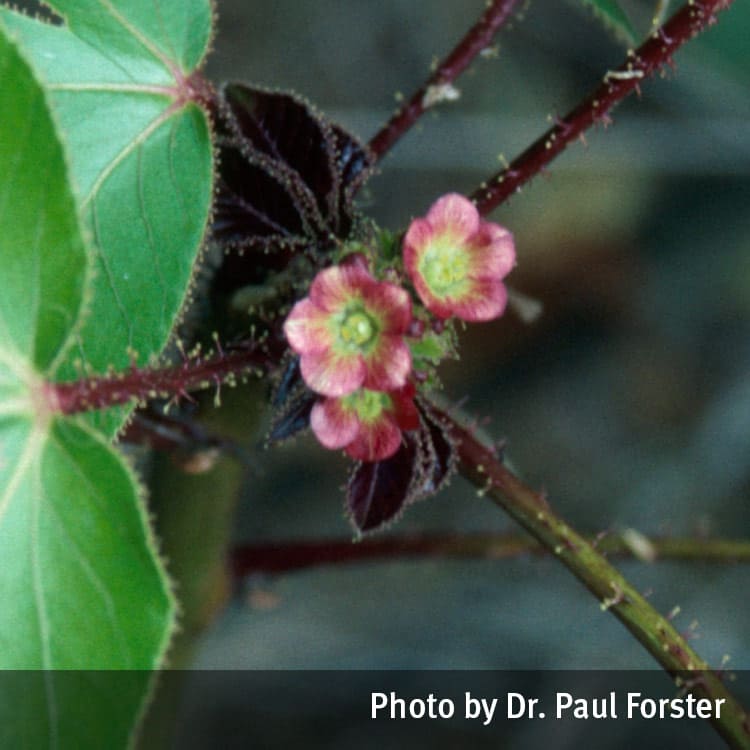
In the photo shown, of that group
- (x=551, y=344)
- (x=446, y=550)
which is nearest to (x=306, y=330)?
(x=446, y=550)

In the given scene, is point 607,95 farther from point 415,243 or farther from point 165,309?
point 165,309

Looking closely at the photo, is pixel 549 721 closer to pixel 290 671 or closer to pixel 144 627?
pixel 290 671

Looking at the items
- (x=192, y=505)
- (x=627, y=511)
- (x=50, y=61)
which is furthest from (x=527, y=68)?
(x=50, y=61)

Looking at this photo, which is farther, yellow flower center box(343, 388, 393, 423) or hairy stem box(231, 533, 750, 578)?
hairy stem box(231, 533, 750, 578)

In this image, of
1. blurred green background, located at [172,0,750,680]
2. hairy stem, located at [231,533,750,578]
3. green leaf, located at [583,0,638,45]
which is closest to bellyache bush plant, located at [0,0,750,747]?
green leaf, located at [583,0,638,45]

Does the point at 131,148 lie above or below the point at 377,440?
above

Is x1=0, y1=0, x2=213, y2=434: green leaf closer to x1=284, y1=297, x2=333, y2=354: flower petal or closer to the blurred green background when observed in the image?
x1=284, y1=297, x2=333, y2=354: flower petal
